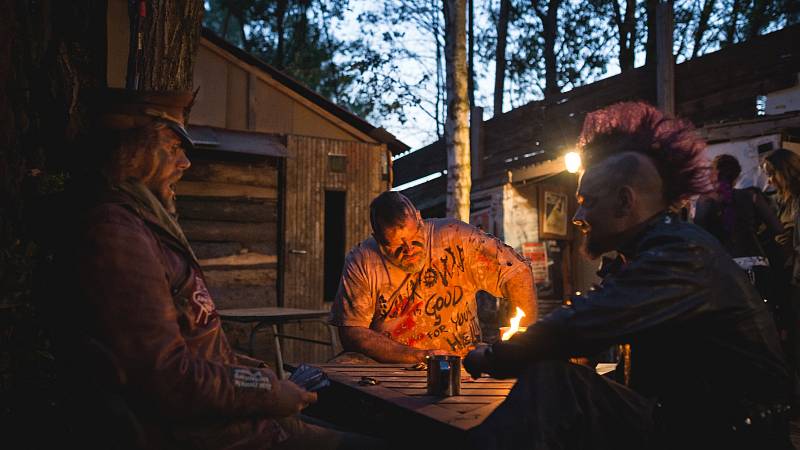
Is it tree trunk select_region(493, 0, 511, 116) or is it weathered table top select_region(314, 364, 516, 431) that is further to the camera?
tree trunk select_region(493, 0, 511, 116)

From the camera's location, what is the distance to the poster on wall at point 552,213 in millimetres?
10344

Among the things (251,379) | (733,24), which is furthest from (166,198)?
(733,24)

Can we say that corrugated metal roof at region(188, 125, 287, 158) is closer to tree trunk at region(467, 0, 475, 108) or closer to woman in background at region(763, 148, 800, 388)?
woman in background at region(763, 148, 800, 388)

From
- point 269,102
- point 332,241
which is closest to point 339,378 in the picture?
point 269,102

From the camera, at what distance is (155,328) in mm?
1778

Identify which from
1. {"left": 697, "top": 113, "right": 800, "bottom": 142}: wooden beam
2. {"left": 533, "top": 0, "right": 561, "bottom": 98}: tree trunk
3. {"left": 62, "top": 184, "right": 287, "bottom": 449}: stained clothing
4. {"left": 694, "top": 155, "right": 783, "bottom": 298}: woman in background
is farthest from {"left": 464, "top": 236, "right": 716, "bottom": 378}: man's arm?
{"left": 533, "top": 0, "right": 561, "bottom": 98}: tree trunk

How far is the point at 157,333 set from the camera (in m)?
1.78

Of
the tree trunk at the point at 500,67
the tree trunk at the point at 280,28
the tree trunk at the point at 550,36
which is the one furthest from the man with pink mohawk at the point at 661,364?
the tree trunk at the point at 280,28

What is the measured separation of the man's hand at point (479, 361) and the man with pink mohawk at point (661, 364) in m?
0.04

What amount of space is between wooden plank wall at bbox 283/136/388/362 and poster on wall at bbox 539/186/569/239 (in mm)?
2778

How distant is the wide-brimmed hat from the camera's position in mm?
2166

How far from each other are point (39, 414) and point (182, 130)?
164 cm

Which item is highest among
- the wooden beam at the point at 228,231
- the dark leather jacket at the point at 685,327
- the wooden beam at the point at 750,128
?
the wooden beam at the point at 750,128

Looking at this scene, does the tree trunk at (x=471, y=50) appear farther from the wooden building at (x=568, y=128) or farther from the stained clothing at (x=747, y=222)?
the stained clothing at (x=747, y=222)
